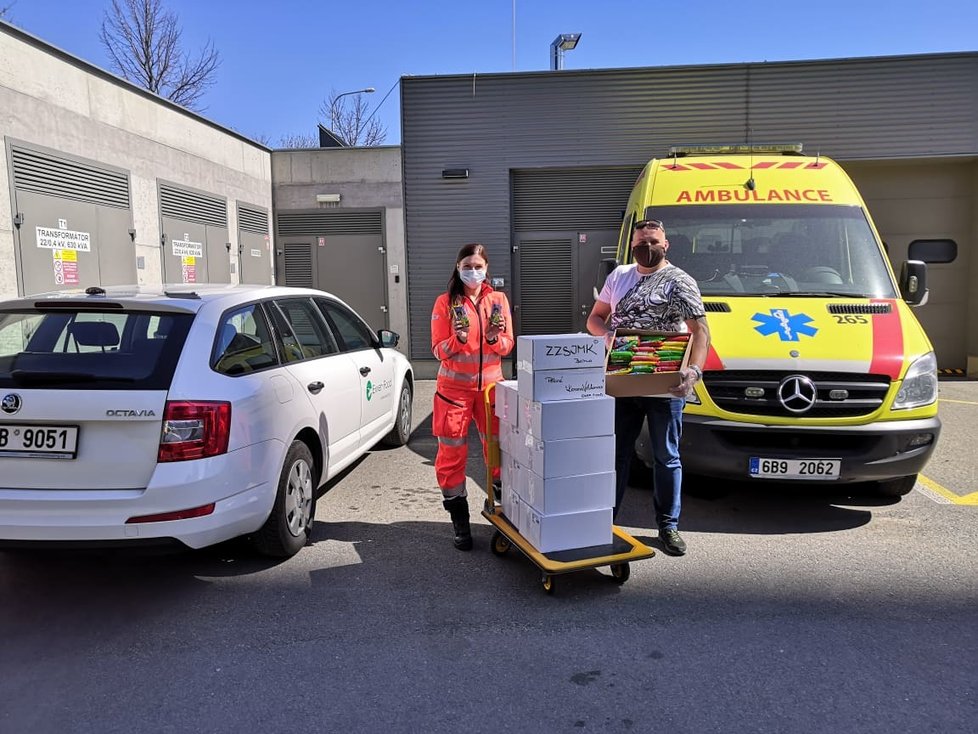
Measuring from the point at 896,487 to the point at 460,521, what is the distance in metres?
3.11

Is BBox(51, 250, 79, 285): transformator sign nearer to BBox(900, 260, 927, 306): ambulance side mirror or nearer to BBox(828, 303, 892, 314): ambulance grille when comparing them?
BBox(828, 303, 892, 314): ambulance grille

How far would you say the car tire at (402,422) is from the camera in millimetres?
6520

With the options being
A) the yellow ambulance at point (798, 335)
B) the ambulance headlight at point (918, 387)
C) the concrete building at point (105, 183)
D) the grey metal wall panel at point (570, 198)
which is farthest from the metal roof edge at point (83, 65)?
the ambulance headlight at point (918, 387)

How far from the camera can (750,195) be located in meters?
5.75

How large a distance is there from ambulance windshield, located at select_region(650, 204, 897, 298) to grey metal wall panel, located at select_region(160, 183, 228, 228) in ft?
24.7

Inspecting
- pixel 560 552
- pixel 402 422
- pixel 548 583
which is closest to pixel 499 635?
pixel 548 583

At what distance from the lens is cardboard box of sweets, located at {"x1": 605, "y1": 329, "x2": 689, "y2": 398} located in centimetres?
374

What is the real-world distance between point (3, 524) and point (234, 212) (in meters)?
9.56

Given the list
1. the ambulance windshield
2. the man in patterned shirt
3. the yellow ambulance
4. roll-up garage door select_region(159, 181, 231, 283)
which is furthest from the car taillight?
roll-up garage door select_region(159, 181, 231, 283)

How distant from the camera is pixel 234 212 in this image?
11.9m

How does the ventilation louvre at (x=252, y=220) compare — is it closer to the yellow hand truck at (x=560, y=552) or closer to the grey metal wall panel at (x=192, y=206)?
the grey metal wall panel at (x=192, y=206)

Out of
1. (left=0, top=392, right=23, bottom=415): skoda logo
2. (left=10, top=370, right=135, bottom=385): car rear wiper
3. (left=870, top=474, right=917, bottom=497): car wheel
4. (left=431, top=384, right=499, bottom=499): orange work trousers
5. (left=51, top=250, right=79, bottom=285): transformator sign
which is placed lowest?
(left=870, top=474, right=917, bottom=497): car wheel

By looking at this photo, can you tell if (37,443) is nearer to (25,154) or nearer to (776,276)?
(776,276)

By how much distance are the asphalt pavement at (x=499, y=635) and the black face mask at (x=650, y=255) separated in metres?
1.69
